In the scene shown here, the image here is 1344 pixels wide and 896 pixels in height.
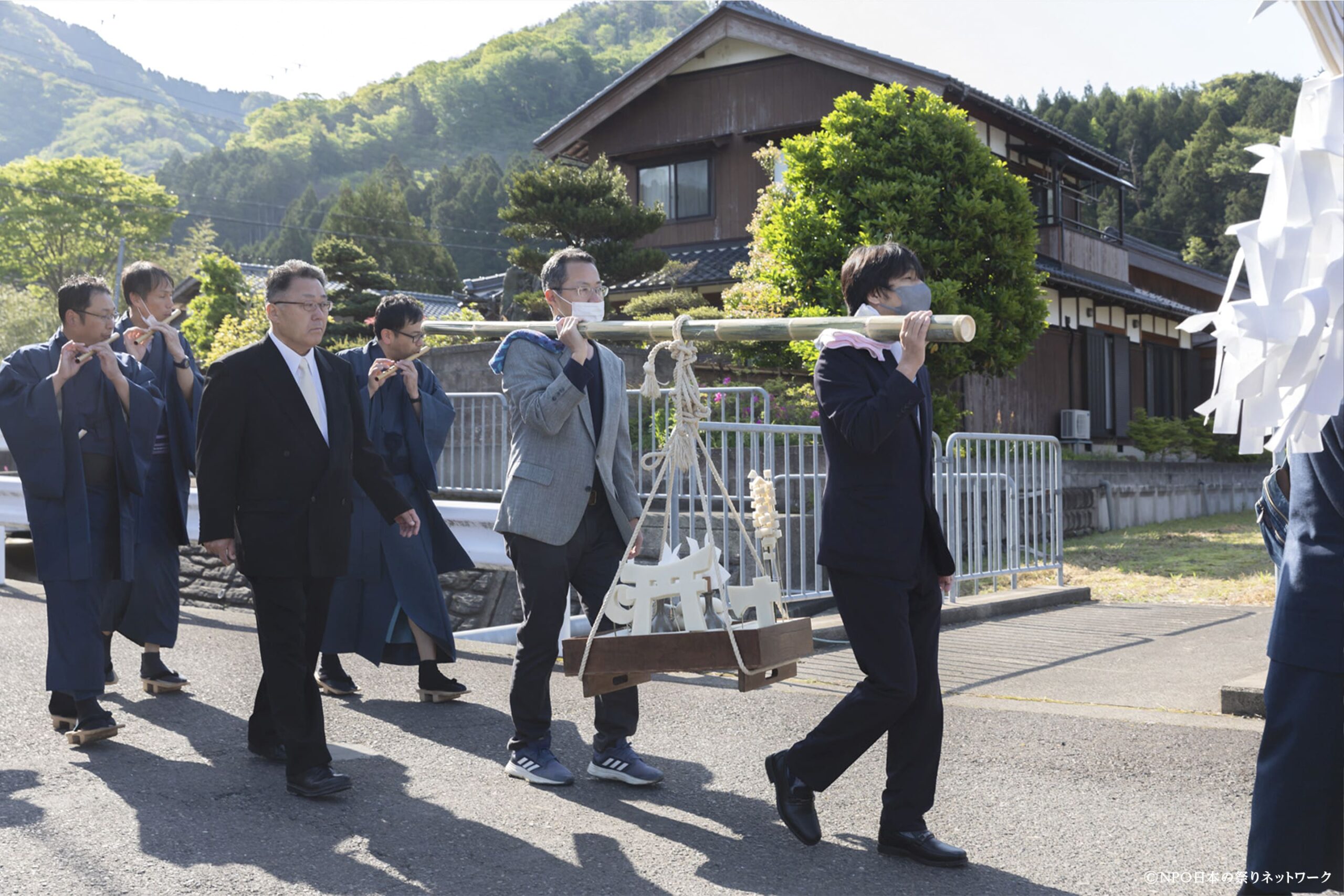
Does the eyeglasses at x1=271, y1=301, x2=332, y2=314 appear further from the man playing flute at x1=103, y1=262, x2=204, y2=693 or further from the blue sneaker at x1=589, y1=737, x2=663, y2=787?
the blue sneaker at x1=589, y1=737, x2=663, y2=787

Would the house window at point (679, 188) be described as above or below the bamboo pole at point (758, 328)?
above

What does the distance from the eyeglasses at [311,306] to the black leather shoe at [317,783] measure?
1719 millimetres

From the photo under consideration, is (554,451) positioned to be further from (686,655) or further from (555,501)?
(686,655)

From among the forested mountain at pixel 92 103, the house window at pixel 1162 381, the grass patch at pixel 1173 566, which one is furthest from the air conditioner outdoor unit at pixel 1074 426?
the forested mountain at pixel 92 103

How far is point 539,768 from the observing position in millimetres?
4367

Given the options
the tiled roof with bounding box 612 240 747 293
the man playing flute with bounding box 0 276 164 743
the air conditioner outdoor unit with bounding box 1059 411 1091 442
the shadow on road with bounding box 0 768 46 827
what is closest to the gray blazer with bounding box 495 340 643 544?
the shadow on road with bounding box 0 768 46 827

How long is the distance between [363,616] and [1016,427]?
15887 mm

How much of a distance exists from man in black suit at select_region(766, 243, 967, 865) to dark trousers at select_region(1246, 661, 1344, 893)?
1.00m

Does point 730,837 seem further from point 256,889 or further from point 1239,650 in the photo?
point 1239,650

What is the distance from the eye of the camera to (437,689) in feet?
19.4

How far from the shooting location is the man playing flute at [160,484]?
229 inches

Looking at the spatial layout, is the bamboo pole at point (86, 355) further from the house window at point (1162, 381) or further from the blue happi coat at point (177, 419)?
the house window at point (1162, 381)

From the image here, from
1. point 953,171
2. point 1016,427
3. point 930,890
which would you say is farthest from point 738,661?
point 1016,427

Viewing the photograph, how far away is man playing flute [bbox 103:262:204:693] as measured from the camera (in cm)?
581
